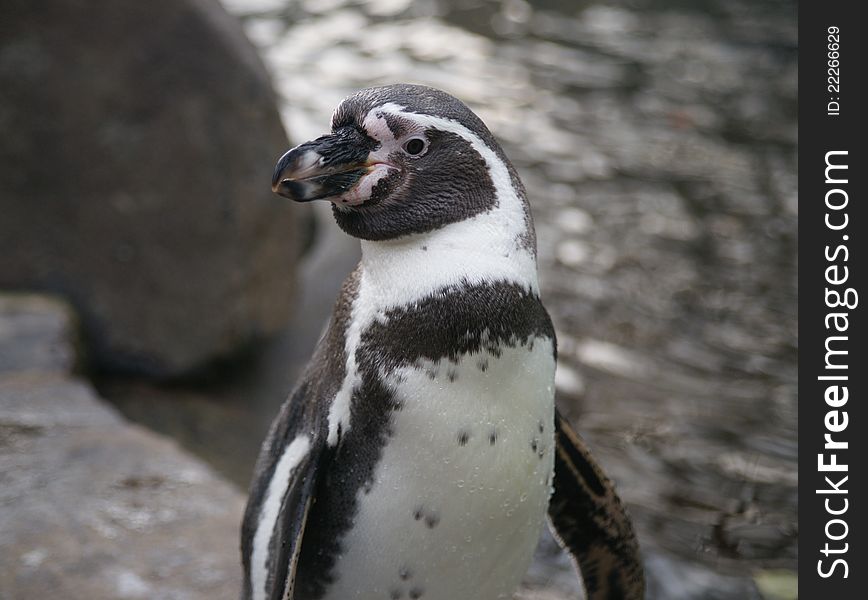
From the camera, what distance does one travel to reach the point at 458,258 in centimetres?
196

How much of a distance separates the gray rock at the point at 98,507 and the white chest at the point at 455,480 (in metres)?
0.93

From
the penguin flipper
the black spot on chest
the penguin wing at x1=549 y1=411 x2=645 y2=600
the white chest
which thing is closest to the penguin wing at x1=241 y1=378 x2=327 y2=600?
the penguin flipper

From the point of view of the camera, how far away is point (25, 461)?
3404mm

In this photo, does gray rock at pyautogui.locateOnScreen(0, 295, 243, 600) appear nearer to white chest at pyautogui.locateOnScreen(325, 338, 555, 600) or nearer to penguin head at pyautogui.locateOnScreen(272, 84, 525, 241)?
white chest at pyautogui.locateOnScreen(325, 338, 555, 600)

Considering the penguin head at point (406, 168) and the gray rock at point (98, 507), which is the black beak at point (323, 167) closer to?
the penguin head at point (406, 168)

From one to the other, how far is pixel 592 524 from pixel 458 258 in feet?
2.88

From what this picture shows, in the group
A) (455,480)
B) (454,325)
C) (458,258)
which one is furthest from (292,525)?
(458,258)

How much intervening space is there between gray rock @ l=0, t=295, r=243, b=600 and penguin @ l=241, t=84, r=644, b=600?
84 centimetres

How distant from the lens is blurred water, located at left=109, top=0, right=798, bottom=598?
4.41m

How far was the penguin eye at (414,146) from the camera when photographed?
6.47 ft

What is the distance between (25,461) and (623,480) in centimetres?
224

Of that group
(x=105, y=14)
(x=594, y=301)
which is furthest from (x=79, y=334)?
(x=594, y=301)

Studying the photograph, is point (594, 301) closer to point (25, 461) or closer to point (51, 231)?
point (51, 231)
